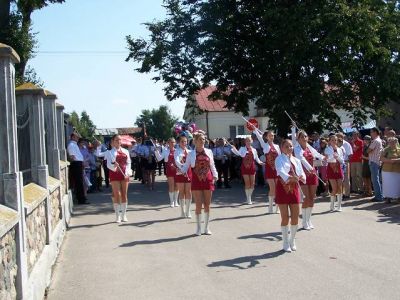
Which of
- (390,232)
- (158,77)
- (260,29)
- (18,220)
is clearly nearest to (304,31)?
(260,29)

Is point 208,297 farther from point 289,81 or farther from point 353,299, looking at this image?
point 289,81

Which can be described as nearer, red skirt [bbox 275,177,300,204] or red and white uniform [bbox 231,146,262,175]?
red skirt [bbox 275,177,300,204]

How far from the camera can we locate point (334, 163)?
512 inches

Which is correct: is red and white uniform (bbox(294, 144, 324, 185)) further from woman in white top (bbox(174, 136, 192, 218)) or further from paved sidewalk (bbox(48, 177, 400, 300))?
woman in white top (bbox(174, 136, 192, 218))

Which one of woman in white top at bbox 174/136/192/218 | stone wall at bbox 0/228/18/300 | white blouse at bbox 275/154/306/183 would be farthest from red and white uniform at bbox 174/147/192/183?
stone wall at bbox 0/228/18/300

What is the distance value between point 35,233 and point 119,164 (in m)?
6.02

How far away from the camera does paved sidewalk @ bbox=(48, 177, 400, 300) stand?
22.0 feet

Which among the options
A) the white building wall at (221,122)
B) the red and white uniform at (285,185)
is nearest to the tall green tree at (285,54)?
the red and white uniform at (285,185)

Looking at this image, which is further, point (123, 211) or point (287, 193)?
point (123, 211)

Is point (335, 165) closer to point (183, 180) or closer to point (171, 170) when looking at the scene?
point (183, 180)

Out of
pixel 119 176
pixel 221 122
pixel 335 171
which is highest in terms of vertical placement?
pixel 221 122

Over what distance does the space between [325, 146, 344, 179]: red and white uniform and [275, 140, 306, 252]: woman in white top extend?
423 centimetres

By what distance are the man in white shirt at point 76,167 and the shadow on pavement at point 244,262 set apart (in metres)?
8.98

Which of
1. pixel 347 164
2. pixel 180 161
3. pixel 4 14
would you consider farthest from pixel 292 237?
pixel 4 14
